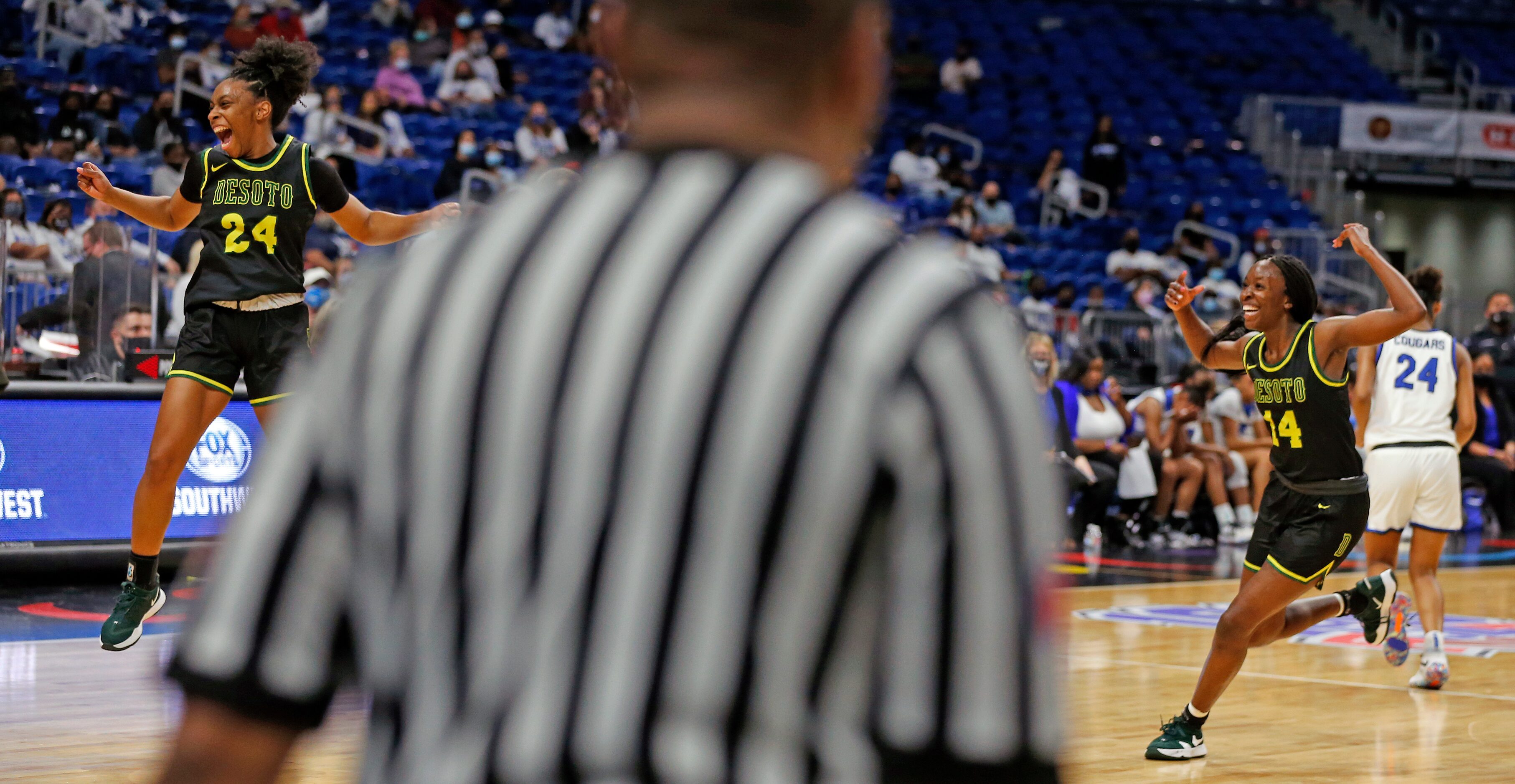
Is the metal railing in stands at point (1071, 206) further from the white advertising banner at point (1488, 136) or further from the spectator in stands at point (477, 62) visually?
the spectator in stands at point (477, 62)

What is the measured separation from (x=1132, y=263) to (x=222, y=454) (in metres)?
11.5

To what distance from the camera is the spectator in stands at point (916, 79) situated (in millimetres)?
22141

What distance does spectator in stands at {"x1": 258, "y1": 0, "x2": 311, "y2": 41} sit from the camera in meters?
15.9

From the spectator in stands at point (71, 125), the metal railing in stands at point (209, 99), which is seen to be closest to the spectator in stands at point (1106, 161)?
the metal railing in stands at point (209, 99)

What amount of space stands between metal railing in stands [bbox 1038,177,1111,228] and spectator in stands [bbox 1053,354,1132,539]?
21.3 ft

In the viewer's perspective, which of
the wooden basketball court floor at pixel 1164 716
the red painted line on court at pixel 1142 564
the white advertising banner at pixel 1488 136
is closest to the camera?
the wooden basketball court floor at pixel 1164 716

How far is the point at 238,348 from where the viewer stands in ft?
20.1

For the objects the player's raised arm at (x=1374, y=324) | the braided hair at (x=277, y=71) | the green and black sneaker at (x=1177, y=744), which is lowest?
the green and black sneaker at (x=1177, y=744)

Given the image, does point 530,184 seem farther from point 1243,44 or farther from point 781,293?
point 1243,44

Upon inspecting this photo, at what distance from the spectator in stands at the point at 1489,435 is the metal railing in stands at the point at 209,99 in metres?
10.2

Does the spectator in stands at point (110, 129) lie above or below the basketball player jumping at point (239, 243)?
below

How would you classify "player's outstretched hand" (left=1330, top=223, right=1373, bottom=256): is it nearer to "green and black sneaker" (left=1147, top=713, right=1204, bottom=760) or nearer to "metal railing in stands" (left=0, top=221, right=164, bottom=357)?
"green and black sneaker" (left=1147, top=713, right=1204, bottom=760)

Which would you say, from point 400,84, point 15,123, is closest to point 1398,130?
point 400,84

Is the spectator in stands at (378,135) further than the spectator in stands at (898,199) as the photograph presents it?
No
